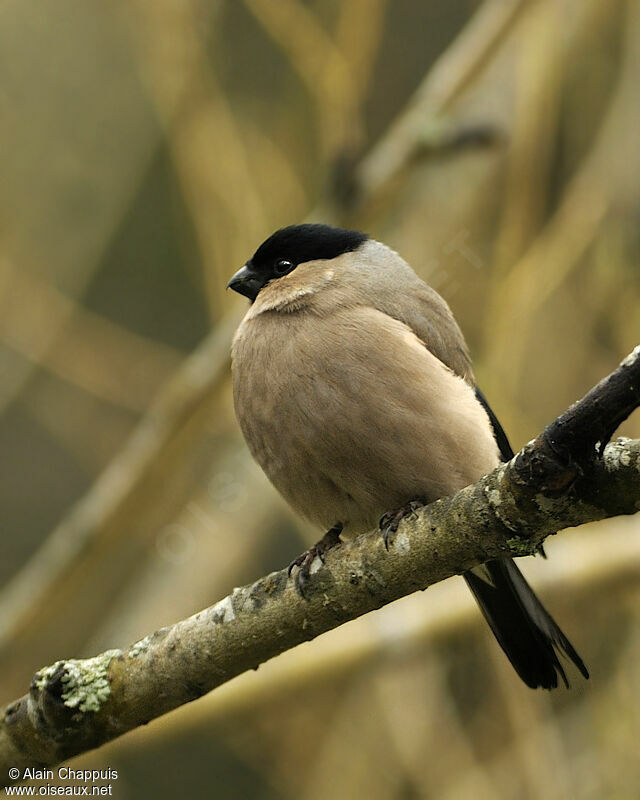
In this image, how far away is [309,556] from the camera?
375 centimetres

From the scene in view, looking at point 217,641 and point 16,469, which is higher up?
point 16,469

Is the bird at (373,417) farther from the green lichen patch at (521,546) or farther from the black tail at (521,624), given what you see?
the green lichen patch at (521,546)

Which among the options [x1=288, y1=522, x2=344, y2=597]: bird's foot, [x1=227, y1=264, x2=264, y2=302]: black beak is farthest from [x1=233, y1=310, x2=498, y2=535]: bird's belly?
[x1=227, y1=264, x2=264, y2=302]: black beak

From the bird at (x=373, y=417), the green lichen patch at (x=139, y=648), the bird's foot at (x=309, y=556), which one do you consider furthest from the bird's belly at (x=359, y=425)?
the green lichen patch at (x=139, y=648)

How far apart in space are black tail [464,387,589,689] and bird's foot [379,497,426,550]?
38 cm

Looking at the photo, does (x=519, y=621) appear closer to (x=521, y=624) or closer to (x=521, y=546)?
(x=521, y=624)

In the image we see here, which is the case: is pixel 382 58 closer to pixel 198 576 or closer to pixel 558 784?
pixel 198 576

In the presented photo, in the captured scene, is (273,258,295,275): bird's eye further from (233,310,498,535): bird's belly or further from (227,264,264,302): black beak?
(233,310,498,535): bird's belly

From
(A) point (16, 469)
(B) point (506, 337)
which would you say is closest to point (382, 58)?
(B) point (506, 337)

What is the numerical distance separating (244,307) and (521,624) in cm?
217

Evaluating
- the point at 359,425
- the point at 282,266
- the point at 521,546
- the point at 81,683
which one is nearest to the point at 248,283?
the point at 282,266

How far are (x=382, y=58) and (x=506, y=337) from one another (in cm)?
404

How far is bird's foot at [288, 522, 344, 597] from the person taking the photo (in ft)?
10.9

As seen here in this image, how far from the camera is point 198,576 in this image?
232 inches
